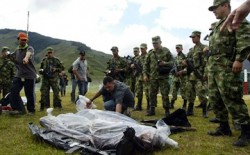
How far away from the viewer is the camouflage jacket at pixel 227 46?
16.9 feet

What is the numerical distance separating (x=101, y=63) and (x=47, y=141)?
538ft

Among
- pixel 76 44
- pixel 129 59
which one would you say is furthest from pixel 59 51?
pixel 129 59

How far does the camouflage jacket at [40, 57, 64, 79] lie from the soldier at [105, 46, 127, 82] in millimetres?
1440

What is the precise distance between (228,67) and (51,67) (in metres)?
6.55

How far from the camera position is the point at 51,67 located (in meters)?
10.9

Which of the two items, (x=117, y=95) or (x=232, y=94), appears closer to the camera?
(x=232, y=94)

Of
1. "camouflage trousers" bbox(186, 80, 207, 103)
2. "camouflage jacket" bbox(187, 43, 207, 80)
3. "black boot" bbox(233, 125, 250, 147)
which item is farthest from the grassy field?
"camouflage jacket" bbox(187, 43, 207, 80)

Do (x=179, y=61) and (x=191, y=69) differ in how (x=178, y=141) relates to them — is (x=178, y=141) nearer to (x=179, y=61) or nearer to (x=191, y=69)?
(x=191, y=69)

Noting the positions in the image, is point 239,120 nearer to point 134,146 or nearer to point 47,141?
point 134,146

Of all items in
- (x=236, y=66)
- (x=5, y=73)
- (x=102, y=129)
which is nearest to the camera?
(x=102, y=129)

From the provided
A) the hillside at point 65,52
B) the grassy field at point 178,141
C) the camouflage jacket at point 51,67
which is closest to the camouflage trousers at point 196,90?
the grassy field at point 178,141

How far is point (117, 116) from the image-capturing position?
5.55 meters

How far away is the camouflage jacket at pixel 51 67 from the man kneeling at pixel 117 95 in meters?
3.42

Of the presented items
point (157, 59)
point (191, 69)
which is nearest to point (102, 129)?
point (157, 59)
